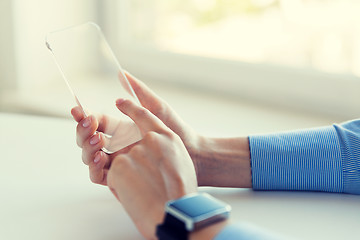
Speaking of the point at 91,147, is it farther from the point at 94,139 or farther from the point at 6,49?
the point at 6,49

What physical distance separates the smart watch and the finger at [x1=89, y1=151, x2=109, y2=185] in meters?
0.21

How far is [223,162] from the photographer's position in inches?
29.9

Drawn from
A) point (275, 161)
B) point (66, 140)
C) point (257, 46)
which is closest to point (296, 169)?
point (275, 161)

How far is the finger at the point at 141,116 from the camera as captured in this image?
2.19 feet

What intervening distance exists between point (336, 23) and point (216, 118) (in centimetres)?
30

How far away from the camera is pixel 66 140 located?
0.89 metres

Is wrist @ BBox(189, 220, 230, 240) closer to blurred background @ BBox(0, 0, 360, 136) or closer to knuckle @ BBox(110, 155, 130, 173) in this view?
knuckle @ BBox(110, 155, 130, 173)

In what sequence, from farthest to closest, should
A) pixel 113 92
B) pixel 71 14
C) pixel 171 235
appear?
pixel 71 14
pixel 113 92
pixel 171 235

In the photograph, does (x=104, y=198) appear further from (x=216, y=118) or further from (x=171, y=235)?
(x=216, y=118)

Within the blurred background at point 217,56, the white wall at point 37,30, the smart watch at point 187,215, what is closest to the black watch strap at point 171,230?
→ the smart watch at point 187,215

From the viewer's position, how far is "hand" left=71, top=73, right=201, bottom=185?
28.2 inches

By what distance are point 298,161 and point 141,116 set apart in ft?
0.74

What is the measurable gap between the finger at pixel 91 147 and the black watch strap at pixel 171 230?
0.73ft

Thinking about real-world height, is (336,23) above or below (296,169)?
above
